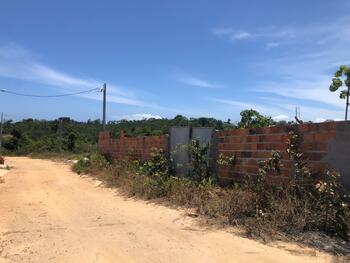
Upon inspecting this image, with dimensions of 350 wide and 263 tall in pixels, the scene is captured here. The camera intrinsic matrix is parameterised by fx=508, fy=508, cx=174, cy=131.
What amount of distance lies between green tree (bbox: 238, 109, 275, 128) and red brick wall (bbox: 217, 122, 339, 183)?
209 cm

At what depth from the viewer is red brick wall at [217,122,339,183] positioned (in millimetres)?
8125

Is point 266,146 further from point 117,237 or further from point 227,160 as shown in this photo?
point 117,237

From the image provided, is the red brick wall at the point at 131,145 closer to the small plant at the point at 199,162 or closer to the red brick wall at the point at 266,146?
the small plant at the point at 199,162

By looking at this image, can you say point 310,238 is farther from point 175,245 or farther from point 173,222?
point 173,222

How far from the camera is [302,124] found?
8.68 meters

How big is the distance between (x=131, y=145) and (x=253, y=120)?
6666 mm

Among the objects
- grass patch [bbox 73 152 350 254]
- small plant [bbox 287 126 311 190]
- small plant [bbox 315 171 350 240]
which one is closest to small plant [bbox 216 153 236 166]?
grass patch [bbox 73 152 350 254]

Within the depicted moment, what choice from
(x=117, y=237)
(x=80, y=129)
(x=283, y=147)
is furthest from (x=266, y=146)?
(x=80, y=129)

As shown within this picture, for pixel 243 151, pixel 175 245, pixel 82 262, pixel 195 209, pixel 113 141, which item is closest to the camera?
pixel 82 262

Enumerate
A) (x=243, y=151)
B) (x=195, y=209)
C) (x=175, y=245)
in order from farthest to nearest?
(x=243, y=151), (x=195, y=209), (x=175, y=245)

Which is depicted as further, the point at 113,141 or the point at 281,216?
the point at 113,141

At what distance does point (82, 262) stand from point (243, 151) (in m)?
5.21

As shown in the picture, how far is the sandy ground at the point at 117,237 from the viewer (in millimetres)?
6551

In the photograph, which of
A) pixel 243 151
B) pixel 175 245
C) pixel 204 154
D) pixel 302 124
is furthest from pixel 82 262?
pixel 204 154
